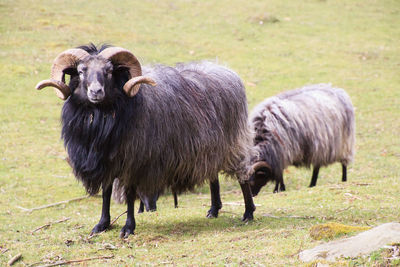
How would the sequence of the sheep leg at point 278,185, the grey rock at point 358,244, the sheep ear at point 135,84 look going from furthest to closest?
the sheep leg at point 278,185 → the sheep ear at point 135,84 → the grey rock at point 358,244

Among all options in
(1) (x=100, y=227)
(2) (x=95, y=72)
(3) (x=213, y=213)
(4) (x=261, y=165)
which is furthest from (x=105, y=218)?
(4) (x=261, y=165)

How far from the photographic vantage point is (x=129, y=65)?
801 centimetres

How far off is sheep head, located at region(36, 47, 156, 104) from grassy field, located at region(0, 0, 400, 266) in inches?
88.0

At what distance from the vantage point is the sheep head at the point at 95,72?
24.6 ft

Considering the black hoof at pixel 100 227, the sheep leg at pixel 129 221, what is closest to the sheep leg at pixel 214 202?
the sheep leg at pixel 129 221

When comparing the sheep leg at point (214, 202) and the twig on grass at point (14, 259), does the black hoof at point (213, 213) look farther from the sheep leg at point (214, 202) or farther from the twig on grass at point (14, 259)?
the twig on grass at point (14, 259)

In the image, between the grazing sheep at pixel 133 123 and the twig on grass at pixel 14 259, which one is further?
the grazing sheep at pixel 133 123

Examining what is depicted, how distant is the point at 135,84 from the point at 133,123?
1.93ft

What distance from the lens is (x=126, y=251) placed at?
7.29m

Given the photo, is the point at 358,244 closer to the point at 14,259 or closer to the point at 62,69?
the point at 14,259

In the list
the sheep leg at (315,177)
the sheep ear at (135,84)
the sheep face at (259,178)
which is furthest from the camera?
the sheep leg at (315,177)

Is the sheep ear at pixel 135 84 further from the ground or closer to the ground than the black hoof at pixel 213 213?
further from the ground

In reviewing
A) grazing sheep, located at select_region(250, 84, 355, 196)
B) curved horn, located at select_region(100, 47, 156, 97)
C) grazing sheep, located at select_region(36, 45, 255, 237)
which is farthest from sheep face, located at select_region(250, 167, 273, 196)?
curved horn, located at select_region(100, 47, 156, 97)

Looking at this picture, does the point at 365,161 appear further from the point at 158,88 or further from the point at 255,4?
the point at 255,4
